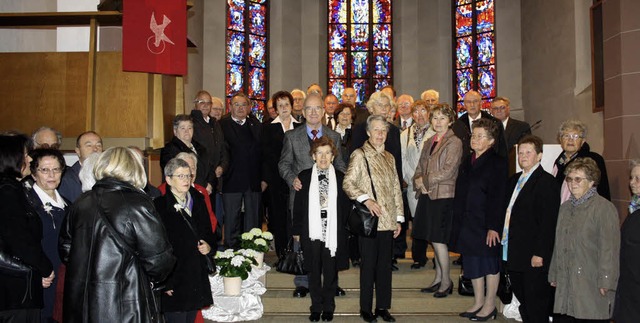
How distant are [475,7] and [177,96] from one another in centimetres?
877

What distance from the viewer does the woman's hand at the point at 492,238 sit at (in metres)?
4.80

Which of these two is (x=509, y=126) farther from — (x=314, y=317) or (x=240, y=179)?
(x=314, y=317)

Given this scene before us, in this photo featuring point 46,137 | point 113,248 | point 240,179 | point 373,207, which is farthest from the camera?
point 240,179

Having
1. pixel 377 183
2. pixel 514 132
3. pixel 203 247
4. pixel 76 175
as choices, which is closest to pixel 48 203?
pixel 76 175

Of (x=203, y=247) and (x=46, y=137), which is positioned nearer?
(x=203, y=247)

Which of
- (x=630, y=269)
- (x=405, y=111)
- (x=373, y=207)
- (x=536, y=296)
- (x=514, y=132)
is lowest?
(x=536, y=296)

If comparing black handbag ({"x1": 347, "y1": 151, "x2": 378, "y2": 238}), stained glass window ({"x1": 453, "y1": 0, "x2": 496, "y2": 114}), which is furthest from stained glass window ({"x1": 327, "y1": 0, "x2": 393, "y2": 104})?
black handbag ({"x1": 347, "y1": 151, "x2": 378, "y2": 238})

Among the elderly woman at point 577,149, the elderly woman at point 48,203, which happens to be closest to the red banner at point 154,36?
the elderly woman at point 48,203

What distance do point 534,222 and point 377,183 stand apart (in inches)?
47.0

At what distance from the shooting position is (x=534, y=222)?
180 inches

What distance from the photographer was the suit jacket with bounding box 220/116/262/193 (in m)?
5.96

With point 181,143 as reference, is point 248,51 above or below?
above

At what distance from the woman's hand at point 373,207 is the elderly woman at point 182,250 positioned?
1.36 meters

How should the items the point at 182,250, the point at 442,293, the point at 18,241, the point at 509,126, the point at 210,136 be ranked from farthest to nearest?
1. the point at 509,126
2. the point at 210,136
3. the point at 442,293
4. the point at 182,250
5. the point at 18,241
